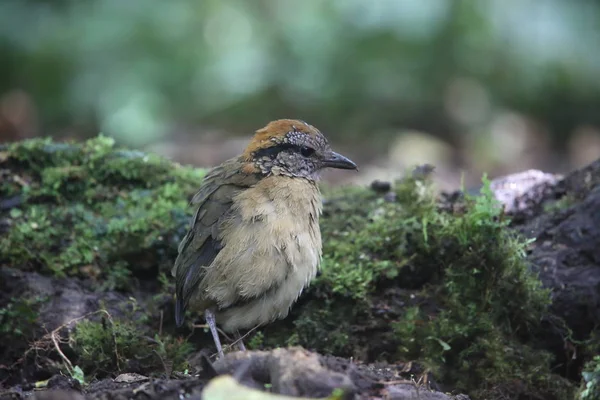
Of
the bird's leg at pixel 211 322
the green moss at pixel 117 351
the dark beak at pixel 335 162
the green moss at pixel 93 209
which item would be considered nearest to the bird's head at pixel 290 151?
the dark beak at pixel 335 162

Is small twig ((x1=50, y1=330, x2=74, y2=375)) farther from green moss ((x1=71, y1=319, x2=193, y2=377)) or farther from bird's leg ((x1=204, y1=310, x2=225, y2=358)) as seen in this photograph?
bird's leg ((x1=204, y1=310, x2=225, y2=358))

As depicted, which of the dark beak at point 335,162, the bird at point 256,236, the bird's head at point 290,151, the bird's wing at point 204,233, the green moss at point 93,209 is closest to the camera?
the bird at point 256,236

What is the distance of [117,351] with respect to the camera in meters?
5.42

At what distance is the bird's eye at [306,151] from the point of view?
5.71 metres

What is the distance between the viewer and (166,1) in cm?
1111

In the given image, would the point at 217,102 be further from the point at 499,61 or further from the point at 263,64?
the point at 499,61

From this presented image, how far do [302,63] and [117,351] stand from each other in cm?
695

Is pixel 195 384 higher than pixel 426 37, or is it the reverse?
pixel 426 37

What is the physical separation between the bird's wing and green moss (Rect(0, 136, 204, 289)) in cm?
82

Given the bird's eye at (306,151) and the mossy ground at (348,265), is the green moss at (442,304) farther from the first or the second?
the bird's eye at (306,151)

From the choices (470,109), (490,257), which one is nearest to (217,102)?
(470,109)

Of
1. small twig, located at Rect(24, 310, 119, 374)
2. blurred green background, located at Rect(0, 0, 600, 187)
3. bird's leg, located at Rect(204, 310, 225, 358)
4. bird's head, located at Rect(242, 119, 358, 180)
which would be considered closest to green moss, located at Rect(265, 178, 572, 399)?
bird's leg, located at Rect(204, 310, 225, 358)

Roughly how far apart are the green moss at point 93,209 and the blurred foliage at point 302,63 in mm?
3519

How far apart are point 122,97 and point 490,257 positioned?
21.3 ft
